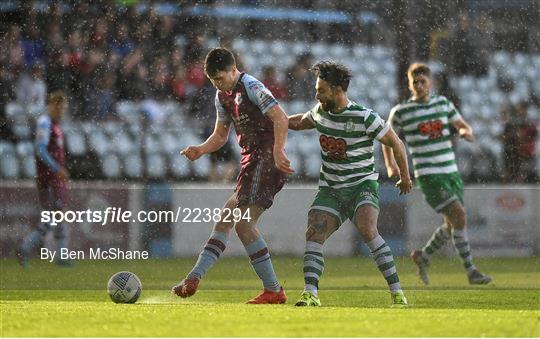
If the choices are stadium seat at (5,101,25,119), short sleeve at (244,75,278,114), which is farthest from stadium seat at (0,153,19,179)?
short sleeve at (244,75,278,114)

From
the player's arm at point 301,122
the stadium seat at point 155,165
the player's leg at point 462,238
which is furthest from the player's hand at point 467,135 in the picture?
the stadium seat at point 155,165

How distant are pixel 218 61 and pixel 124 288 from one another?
1.47m

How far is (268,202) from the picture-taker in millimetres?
8391

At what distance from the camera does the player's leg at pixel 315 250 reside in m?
8.09

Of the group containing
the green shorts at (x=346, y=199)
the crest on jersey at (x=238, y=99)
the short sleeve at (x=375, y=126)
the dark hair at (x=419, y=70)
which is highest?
the crest on jersey at (x=238, y=99)

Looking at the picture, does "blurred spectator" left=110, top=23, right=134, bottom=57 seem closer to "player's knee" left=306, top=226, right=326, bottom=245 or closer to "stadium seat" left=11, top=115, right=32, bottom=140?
"stadium seat" left=11, top=115, right=32, bottom=140

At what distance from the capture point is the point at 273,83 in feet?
49.6

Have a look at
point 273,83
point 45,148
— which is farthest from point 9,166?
point 273,83

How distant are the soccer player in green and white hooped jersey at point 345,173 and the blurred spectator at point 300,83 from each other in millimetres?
7294

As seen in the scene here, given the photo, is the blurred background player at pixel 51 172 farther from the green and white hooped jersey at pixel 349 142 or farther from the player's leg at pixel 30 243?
the green and white hooped jersey at pixel 349 142

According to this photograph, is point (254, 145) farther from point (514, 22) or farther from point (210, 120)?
point (514, 22)

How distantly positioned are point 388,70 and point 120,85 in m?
3.20

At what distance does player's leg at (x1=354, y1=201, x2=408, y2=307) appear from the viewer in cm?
820

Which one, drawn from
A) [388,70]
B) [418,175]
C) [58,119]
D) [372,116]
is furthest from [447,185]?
[388,70]
